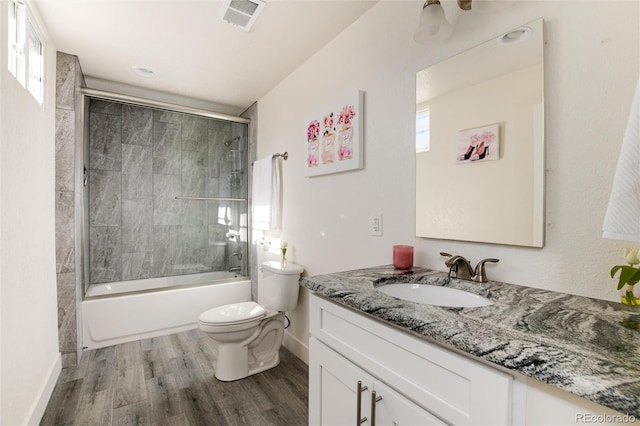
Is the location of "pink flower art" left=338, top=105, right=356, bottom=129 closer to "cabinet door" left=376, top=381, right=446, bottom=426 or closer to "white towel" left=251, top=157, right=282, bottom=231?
"white towel" left=251, top=157, right=282, bottom=231

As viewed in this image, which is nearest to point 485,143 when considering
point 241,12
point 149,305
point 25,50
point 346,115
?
point 346,115

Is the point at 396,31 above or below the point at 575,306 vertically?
above

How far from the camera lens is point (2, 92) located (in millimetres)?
1278

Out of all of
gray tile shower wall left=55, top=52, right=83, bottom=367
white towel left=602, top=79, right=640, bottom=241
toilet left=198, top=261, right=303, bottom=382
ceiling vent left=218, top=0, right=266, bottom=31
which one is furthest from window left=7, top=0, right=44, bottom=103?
white towel left=602, top=79, right=640, bottom=241

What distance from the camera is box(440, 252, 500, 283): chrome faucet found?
117cm

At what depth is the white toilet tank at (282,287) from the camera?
231 centimetres

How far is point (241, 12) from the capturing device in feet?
5.86

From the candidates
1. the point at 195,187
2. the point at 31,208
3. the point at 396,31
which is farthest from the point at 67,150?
the point at 396,31

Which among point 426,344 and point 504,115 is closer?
point 426,344

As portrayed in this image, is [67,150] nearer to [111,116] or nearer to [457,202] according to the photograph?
[111,116]

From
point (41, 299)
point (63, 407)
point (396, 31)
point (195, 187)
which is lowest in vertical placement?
point (63, 407)

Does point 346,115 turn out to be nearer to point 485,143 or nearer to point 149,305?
point 485,143

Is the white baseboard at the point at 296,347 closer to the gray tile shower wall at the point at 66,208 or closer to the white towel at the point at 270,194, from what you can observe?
the white towel at the point at 270,194

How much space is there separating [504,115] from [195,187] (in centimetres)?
323
